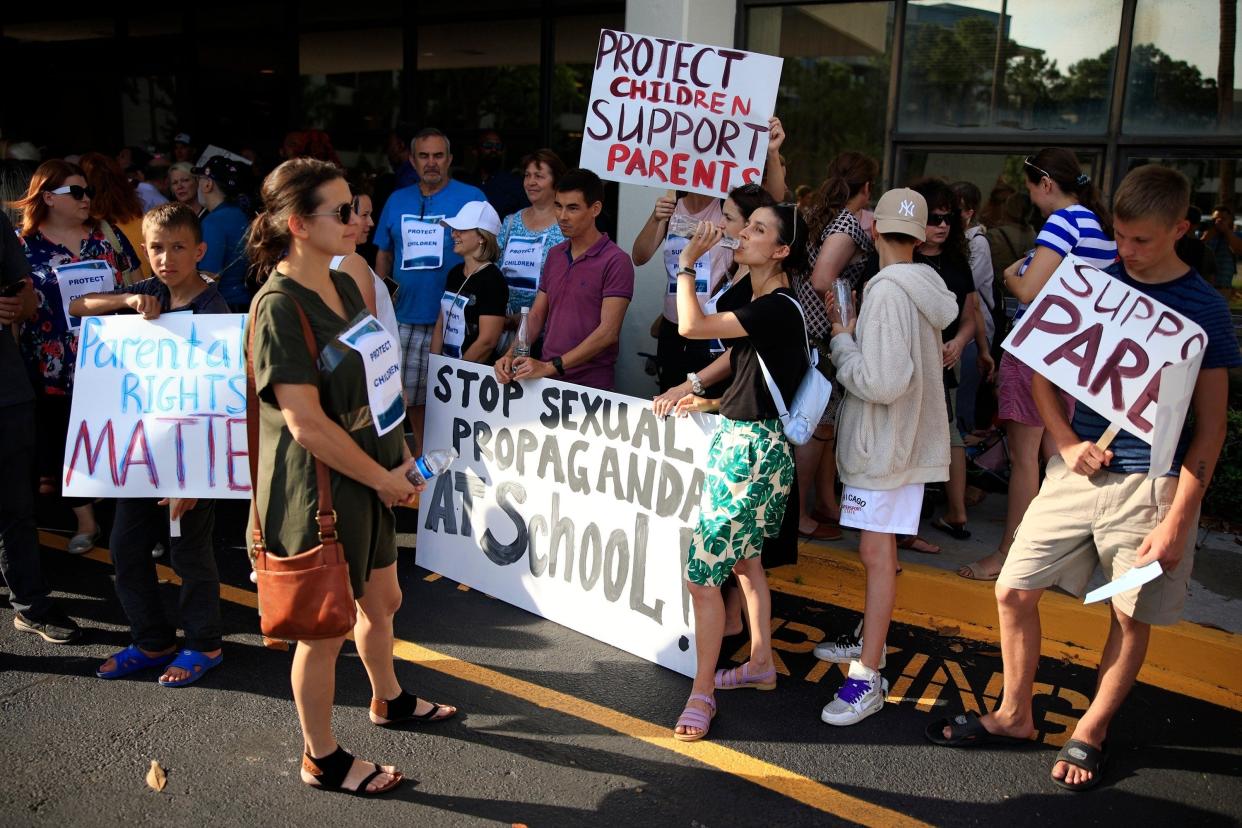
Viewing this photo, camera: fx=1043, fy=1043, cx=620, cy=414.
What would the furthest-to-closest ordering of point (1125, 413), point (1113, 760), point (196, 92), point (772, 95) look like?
1. point (196, 92)
2. point (772, 95)
3. point (1113, 760)
4. point (1125, 413)

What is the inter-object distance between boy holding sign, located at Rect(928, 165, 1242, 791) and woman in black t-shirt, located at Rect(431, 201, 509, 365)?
2.80m

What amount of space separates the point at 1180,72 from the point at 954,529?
345 centimetres

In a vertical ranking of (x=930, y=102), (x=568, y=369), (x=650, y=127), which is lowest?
(x=568, y=369)

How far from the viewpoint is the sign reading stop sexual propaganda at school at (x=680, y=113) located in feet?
16.3

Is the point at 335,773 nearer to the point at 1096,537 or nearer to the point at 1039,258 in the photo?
the point at 1096,537

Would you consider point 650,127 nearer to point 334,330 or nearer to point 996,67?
point 334,330

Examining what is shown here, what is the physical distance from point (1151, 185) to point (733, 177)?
212cm

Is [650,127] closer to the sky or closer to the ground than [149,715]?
closer to the sky

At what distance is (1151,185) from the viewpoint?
3.21m

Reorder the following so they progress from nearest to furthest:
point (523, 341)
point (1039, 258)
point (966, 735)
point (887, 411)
Answer: point (966, 735), point (887, 411), point (1039, 258), point (523, 341)

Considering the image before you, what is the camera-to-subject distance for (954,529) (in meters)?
5.62

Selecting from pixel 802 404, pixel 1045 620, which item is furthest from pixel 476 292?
pixel 1045 620

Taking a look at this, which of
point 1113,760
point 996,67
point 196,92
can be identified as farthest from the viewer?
point 196,92

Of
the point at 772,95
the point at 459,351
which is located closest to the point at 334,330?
the point at 459,351
